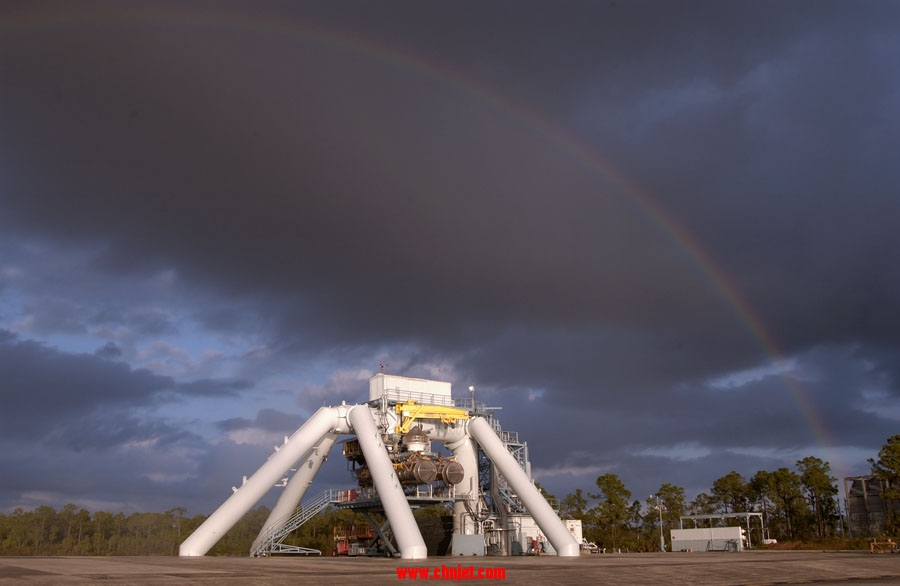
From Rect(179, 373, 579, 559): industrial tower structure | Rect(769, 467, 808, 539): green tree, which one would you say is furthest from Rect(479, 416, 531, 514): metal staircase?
Rect(769, 467, 808, 539): green tree

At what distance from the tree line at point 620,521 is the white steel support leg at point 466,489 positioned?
28.0 m

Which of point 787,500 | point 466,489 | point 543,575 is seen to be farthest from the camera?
point 787,500

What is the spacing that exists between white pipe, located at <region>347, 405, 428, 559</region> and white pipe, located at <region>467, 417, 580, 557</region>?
331 inches

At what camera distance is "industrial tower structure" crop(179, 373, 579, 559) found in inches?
2069

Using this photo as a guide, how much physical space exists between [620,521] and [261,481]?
5723cm

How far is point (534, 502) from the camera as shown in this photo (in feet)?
173

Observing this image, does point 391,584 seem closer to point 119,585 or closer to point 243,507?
point 119,585

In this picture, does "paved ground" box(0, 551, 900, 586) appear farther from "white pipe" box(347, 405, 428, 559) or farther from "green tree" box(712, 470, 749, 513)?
"green tree" box(712, 470, 749, 513)

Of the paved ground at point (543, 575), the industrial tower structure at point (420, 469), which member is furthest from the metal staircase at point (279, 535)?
the paved ground at point (543, 575)

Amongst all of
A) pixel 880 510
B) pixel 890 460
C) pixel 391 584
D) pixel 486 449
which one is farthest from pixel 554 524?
pixel 880 510

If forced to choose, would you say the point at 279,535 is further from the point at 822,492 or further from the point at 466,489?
the point at 822,492

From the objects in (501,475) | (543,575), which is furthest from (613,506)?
(543,575)

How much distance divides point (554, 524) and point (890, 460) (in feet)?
155

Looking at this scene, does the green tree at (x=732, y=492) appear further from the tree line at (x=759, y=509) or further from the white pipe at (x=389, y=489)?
the white pipe at (x=389, y=489)
